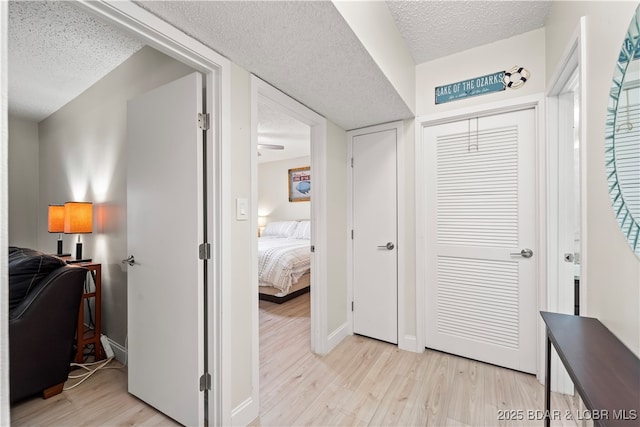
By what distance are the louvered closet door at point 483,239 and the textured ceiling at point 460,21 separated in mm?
600

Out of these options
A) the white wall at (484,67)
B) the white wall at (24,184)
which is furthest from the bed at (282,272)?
the white wall at (24,184)

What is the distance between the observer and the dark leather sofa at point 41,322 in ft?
5.33

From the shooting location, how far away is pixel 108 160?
2336 millimetres

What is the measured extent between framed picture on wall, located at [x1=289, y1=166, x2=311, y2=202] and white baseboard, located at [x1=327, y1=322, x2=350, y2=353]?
3.47m

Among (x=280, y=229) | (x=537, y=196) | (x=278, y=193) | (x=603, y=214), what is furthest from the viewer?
(x=278, y=193)

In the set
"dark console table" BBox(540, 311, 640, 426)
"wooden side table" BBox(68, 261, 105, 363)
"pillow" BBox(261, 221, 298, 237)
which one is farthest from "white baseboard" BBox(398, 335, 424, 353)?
"pillow" BBox(261, 221, 298, 237)

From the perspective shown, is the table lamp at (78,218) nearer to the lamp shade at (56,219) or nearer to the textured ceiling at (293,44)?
the lamp shade at (56,219)

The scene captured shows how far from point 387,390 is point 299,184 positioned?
457cm

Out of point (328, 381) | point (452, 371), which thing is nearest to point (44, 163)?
point (328, 381)

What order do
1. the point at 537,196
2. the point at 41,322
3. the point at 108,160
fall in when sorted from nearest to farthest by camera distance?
the point at 41,322, the point at 537,196, the point at 108,160

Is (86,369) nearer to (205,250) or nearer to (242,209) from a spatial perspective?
(205,250)

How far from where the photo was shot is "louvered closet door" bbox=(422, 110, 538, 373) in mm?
2023

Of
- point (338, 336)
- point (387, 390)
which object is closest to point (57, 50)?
point (338, 336)

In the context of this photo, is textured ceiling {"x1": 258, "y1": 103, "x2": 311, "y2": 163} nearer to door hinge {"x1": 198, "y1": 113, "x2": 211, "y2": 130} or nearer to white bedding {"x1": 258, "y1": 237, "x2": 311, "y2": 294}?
door hinge {"x1": 198, "y1": 113, "x2": 211, "y2": 130}
